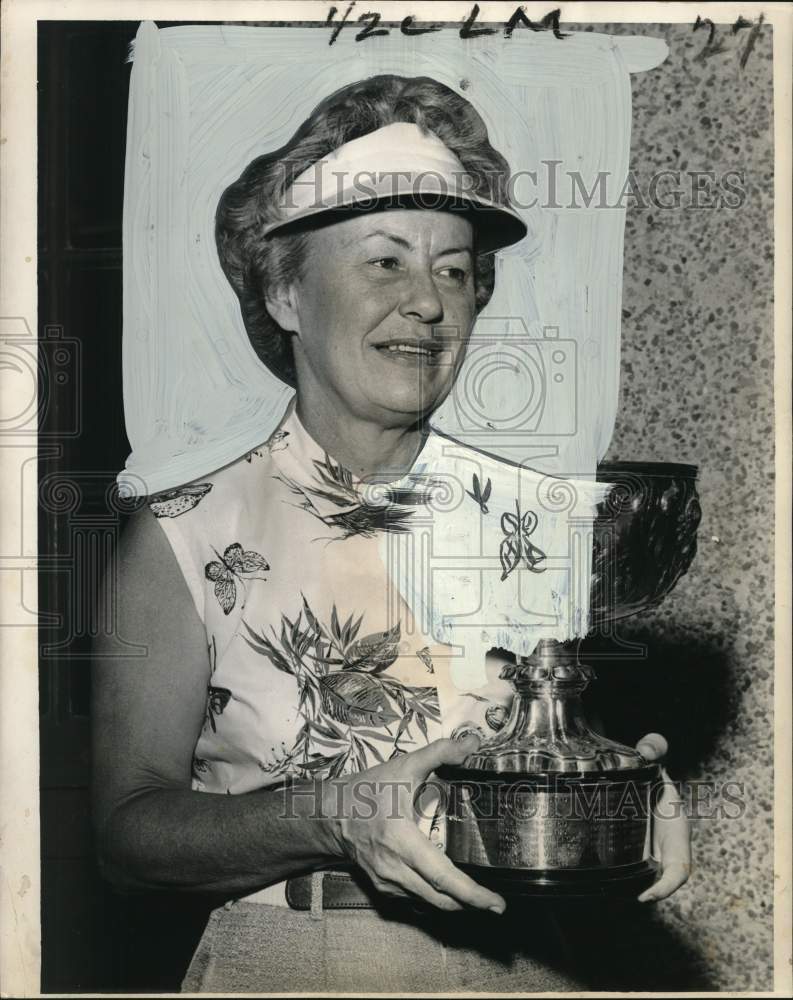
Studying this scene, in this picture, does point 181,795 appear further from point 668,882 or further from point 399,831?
point 668,882

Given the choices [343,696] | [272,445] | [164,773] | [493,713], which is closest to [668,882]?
[493,713]

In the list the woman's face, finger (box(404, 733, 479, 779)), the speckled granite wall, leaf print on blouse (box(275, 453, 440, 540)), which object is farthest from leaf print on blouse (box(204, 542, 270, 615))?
the speckled granite wall

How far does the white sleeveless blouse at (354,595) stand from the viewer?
2.05 metres

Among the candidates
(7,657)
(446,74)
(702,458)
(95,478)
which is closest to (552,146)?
(446,74)

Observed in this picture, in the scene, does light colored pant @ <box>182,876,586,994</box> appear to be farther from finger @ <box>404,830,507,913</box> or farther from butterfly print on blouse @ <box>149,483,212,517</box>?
butterfly print on blouse @ <box>149,483,212,517</box>

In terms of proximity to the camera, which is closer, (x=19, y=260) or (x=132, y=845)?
(x=132, y=845)

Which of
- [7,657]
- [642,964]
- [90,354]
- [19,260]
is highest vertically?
[19,260]

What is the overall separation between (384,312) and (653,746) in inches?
32.2

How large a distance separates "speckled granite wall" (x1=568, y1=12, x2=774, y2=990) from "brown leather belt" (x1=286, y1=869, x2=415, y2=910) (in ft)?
1.58

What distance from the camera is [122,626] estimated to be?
2078 millimetres

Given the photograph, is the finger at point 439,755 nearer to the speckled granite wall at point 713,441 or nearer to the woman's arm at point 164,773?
the woman's arm at point 164,773

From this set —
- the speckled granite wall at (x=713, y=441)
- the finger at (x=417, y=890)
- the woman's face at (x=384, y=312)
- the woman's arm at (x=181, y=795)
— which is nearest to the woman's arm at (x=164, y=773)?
the woman's arm at (x=181, y=795)

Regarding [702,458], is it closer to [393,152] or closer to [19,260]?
[393,152]

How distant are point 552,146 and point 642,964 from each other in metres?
1.34
